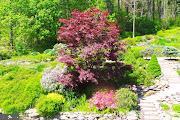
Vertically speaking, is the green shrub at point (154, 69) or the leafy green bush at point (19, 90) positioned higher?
the green shrub at point (154, 69)

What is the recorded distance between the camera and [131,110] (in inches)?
799

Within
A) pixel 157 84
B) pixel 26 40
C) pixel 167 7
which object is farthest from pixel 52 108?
pixel 167 7

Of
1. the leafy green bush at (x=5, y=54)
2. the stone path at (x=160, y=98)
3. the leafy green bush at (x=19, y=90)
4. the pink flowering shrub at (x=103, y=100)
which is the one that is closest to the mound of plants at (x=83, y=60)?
A: the pink flowering shrub at (x=103, y=100)

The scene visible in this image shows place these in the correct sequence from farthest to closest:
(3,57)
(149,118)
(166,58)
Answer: (3,57)
(166,58)
(149,118)

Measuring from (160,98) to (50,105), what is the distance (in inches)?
248

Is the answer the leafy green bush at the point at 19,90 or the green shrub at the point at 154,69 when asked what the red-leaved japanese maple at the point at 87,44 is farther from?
the green shrub at the point at 154,69

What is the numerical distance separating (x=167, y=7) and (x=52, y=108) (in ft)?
229

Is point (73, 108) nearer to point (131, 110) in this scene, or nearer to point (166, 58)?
point (131, 110)

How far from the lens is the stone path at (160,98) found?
1981 centimetres

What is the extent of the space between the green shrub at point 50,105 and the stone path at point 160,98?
180 inches

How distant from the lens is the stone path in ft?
65.0

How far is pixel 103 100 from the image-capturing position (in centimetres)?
2086

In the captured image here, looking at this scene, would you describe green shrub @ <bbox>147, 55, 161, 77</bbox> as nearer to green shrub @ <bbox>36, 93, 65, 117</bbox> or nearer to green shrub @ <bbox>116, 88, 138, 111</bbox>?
green shrub @ <bbox>116, 88, 138, 111</bbox>

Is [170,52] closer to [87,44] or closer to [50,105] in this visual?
[87,44]
